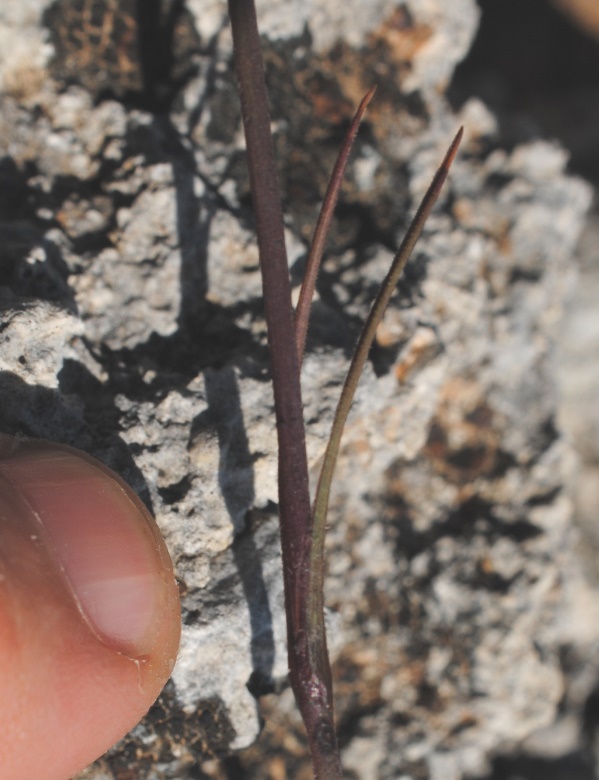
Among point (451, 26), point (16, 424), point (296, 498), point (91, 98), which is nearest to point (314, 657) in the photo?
point (296, 498)

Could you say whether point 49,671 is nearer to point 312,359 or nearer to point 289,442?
point 289,442

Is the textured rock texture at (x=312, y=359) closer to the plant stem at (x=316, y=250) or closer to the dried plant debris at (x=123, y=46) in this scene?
the dried plant debris at (x=123, y=46)

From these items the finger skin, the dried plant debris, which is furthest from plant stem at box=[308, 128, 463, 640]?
the dried plant debris

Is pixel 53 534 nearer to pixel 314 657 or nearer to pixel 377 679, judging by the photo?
pixel 314 657

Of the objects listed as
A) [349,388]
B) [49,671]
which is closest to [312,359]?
[349,388]


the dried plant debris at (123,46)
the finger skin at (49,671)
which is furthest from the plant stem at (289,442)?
the dried plant debris at (123,46)

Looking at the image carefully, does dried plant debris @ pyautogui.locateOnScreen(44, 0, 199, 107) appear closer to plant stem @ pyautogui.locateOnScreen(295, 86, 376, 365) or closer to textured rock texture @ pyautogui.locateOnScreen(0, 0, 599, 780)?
textured rock texture @ pyautogui.locateOnScreen(0, 0, 599, 780)

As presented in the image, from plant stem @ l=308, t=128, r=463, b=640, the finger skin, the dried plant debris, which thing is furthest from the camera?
the dried plant debris
